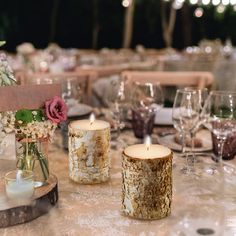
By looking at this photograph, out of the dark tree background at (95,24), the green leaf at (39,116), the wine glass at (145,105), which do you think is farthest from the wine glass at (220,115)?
the dark tree background at (95,24)

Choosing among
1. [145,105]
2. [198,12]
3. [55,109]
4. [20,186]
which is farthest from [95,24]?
[20,186]

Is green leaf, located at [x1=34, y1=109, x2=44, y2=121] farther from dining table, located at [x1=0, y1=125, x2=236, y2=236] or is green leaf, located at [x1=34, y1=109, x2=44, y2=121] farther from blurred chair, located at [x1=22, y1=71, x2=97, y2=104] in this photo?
blurred chair, located at [x1=22, y1=71, x2=97, y2=104]

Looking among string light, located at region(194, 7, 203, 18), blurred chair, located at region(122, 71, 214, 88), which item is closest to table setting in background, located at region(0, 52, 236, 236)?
blurred chair, located at region(122, 71, 214, 88)

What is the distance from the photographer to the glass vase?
1.20m

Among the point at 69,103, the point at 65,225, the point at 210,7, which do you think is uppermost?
the point at 210,7

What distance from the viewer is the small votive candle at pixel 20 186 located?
1112 mm

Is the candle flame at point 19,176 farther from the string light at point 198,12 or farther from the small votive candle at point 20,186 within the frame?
the string light at point 198,12

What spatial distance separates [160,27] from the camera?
11.6 meters

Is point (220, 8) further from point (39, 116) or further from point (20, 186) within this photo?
point (20, 186)

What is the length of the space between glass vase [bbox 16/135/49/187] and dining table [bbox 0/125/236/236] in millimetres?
74

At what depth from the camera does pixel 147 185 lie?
108 cm

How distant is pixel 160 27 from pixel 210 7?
1357mm

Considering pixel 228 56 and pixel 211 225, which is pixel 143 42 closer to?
pixel 228 56

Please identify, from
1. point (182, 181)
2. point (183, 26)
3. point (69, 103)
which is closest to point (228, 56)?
point (183, 26)
